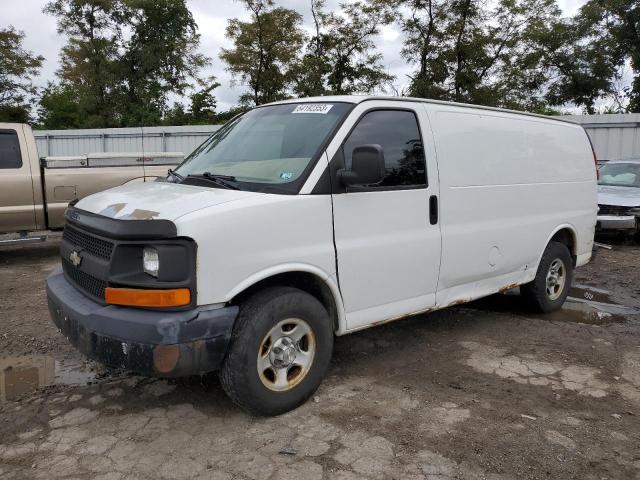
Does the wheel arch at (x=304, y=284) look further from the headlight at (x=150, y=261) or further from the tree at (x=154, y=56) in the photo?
the tree at (x=154, y=56)

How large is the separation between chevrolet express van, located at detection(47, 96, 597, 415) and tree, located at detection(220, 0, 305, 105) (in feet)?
74.1

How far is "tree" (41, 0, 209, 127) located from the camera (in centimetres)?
3108

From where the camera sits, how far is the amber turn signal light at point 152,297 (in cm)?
293

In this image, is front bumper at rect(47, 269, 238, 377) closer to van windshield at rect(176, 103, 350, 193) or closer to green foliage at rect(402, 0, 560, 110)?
van windshield at rect(176, 103, 350, 193)

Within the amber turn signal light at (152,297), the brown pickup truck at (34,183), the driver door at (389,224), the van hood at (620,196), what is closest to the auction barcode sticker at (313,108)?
the driver door at (389,224)

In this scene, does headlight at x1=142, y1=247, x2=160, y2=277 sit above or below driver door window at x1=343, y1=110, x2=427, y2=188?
below

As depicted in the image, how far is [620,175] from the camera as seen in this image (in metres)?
11.6

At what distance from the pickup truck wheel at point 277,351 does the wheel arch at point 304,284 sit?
3.3 inches

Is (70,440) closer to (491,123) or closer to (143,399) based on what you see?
(143,399)

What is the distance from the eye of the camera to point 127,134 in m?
20.4

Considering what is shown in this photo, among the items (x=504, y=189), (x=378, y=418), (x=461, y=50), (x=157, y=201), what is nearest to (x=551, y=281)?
(x=504, y=189)

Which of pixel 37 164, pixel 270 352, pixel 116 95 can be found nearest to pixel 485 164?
pixel 270 352

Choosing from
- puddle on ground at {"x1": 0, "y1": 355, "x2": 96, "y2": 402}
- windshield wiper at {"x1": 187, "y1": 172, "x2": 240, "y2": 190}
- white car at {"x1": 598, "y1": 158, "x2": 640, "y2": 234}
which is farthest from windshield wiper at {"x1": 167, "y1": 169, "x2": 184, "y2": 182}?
white car at {"x1": 598, "y1": 158, "x2": 640, "y2": 234}

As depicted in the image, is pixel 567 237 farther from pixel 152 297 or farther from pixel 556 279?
pixel 152 297
